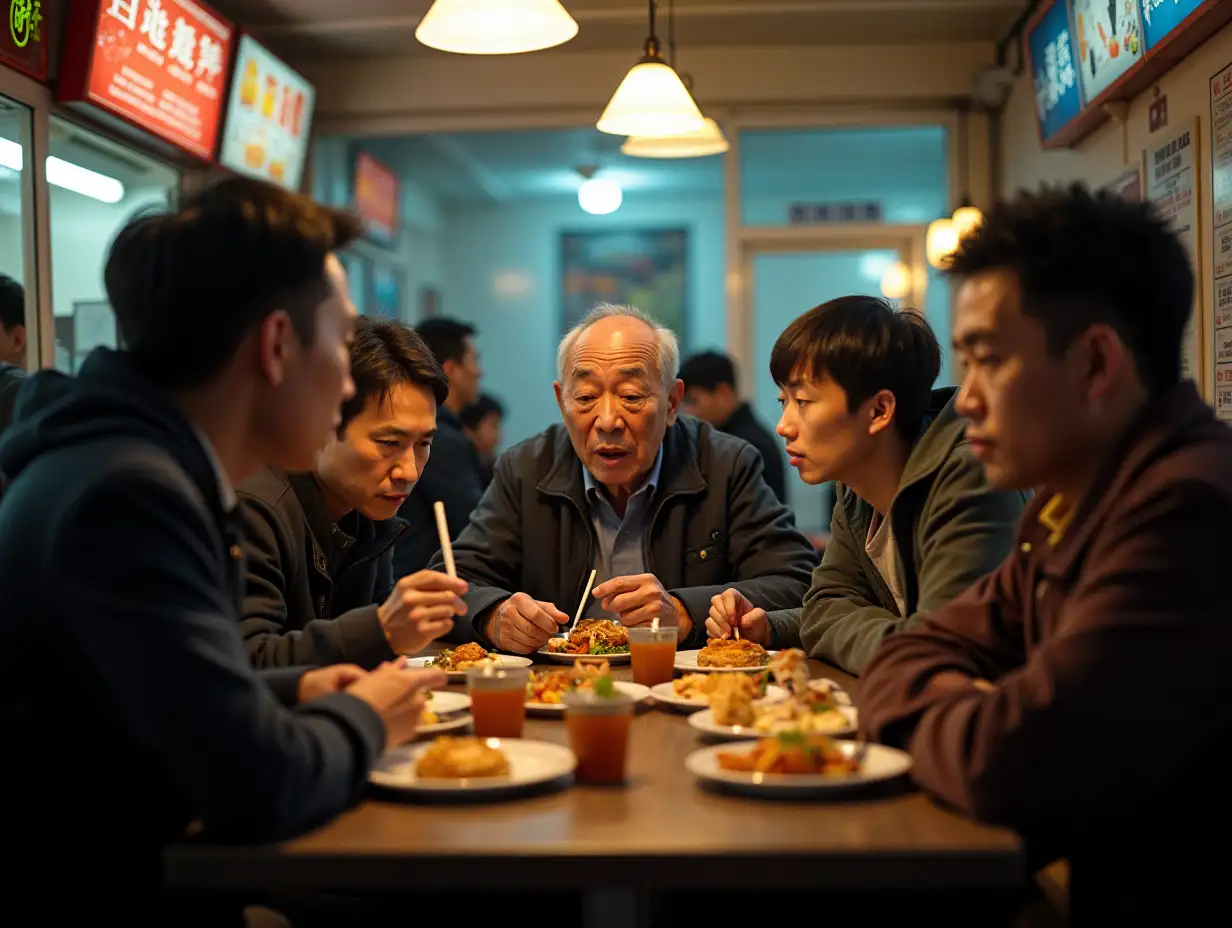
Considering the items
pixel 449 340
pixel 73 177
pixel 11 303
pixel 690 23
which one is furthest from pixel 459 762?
pixel 690 23

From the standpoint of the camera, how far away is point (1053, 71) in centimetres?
541

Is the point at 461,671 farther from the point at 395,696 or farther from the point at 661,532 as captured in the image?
the point at 661,532

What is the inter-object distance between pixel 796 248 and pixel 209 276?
6.30 metres

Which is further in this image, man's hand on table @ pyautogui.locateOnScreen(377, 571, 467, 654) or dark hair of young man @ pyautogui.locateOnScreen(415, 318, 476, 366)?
dark hair of young man @ pyautogui.locateOnScreen(415, 318, 476, 366)

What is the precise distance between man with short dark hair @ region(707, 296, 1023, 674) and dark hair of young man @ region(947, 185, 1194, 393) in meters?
0.59

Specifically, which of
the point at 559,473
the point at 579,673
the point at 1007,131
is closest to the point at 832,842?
the point at 579,673

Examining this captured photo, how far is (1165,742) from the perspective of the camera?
1.29m

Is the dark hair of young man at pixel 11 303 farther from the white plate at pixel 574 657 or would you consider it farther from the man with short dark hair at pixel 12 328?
the white plate at pixel 574 657

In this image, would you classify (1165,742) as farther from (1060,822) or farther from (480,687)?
(480,687)

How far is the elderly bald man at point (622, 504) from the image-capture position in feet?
9.61

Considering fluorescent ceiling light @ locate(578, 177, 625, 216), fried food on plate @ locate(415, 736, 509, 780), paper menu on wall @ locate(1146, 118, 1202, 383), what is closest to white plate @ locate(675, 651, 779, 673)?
fried food on plate @ locate(415, 736, 509, 780)

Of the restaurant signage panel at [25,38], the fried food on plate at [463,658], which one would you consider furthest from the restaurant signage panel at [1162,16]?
the restaurant signage panel at [25,38]

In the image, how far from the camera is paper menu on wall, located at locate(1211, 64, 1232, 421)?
378 centimetres

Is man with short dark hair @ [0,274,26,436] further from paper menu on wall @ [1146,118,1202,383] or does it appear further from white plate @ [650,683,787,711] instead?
paper menu on wall @ [1146,118,1202,383]
